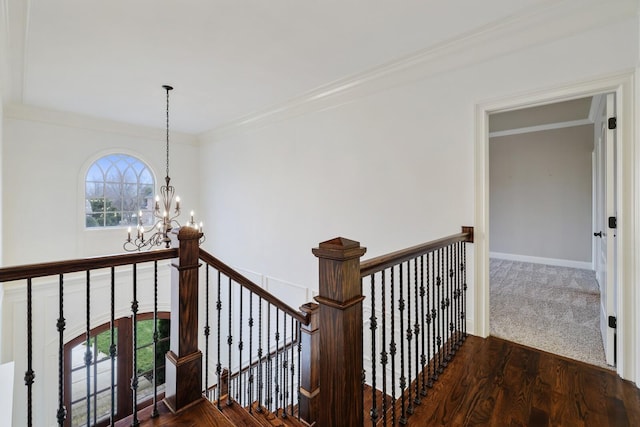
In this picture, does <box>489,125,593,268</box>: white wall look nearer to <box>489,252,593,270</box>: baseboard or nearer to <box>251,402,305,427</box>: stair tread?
<box>489,252,593,270</box>: baseboard

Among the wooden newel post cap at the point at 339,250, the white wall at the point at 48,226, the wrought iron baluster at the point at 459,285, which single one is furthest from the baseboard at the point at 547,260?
the white wall at the point at 48,226

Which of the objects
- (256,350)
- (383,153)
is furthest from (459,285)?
(256,350)

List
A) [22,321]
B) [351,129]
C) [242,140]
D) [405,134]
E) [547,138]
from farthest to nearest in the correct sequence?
[547,138] < [242,140] < [22,321] < [351,129] < [405,134]

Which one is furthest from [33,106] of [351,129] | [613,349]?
[613,349]

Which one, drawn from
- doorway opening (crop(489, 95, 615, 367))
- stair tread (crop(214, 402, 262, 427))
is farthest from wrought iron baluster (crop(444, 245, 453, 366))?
stair tread (crop(214, 402, 262, 427))

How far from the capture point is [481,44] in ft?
7.95

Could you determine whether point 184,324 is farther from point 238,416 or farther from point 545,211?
point 545,211

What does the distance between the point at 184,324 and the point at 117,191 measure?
4308 millimetres

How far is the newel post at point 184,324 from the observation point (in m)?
1.65

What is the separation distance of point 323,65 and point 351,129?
0.74 meters

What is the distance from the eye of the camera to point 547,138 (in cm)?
541

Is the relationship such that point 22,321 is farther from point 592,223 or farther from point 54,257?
point 592,223

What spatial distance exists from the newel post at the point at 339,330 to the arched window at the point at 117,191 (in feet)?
16.1

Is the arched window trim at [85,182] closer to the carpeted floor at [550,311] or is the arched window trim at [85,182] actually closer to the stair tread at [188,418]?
the stair tread at [188,418]
